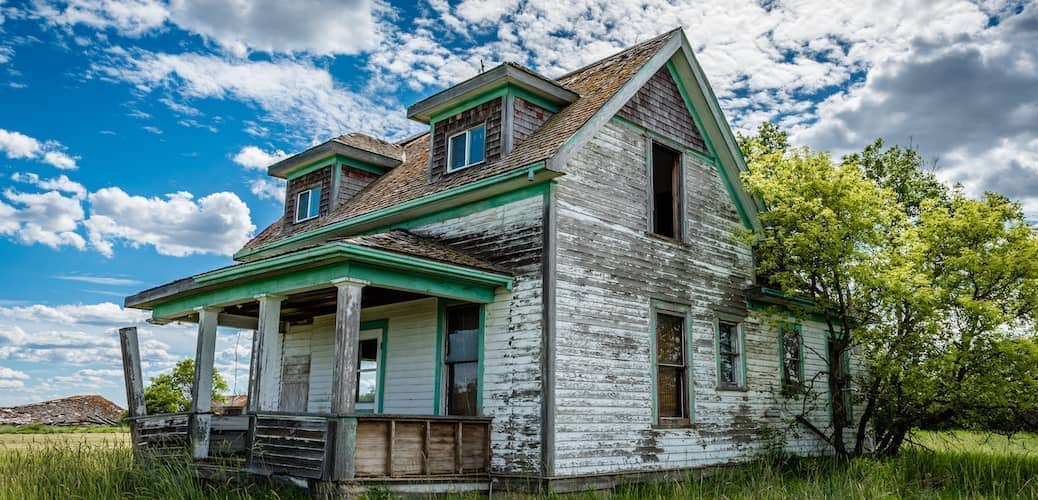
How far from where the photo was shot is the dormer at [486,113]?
1285 centimetres

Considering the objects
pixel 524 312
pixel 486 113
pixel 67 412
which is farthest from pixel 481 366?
pixel 67 412

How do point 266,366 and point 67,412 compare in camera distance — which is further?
point 67,412

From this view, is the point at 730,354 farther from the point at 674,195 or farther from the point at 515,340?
the point at 515,340

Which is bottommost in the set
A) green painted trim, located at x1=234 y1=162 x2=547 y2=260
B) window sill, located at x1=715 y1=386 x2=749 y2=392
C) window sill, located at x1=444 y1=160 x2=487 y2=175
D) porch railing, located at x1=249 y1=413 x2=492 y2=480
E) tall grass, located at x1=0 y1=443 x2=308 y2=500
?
tall grass, located at x1=0 y1=443 x2=308 y2=500

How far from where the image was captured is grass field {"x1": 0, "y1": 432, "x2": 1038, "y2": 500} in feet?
31.5

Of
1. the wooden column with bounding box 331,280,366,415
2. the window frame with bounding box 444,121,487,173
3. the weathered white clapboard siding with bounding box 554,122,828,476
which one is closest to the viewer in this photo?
the wooden column with bounding box 331,280,366,415

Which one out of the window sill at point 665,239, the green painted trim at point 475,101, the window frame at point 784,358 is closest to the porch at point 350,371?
the window sill at point 665,239

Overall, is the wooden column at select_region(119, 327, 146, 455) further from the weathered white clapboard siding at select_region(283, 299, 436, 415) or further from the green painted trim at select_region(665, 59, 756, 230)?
the green painted trim at select_region(665, 59, 756, 230)

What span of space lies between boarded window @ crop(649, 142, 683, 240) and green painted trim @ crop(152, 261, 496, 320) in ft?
11.5

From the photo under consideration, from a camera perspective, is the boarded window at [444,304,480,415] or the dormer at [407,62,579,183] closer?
the boarded window at [444,304,480,415]

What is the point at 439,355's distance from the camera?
477 inches

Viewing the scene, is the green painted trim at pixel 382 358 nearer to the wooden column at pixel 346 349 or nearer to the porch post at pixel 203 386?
the porch post at pixel 203 386

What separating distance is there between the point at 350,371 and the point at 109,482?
3714 millimetres

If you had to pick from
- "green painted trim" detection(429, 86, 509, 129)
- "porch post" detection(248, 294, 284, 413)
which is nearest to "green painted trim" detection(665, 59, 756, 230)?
"green painted trim" detection(429, 86, 509, 129)
